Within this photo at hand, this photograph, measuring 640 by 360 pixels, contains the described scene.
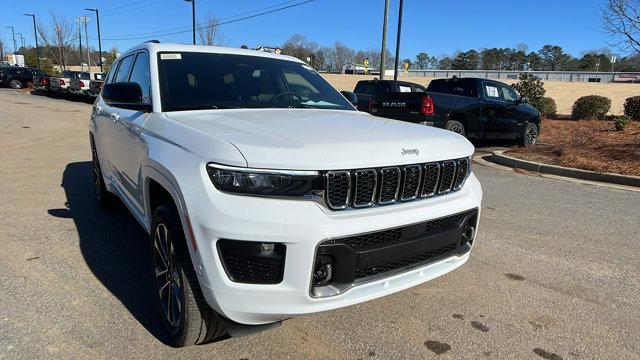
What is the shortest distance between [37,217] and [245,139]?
394 cm

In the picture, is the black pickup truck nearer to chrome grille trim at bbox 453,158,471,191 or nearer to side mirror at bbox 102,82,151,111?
chrome grille trim at bbox 453,158,471,191

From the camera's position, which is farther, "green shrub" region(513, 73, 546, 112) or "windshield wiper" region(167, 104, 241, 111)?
"green shrub" region(513, 73, 546, 112)

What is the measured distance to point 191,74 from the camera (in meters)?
3.62

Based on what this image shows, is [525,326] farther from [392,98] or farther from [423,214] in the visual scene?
[392,98]

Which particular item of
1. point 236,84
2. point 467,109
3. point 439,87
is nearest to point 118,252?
point 236,84

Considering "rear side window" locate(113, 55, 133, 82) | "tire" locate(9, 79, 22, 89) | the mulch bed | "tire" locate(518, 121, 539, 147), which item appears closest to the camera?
"rear side window" locate(113, 55, 133, 82)

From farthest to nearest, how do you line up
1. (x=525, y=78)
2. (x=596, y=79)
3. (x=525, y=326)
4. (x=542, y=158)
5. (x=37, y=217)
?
(x=596, y=79) < (x=525, y=78) < (x=542, y=158) < (x=37, y=217) < (x=525, y=326)

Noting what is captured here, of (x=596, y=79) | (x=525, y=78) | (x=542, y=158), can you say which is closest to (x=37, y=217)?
(x=542, y=158)

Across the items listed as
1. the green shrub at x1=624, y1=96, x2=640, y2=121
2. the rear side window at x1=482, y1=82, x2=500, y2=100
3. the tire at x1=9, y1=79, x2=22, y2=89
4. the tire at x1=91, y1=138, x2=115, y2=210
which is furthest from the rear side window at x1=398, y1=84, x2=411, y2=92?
the tire at x1=9, y1=79, x2=22, y2=89

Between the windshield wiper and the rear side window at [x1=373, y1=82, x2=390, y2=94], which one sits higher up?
the rear side window at [x1=373, y1=82, x2=390, y2=94]

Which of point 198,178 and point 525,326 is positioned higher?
point 198,178

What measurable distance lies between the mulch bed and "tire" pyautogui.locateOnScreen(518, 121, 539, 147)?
24cm

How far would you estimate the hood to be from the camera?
233cm

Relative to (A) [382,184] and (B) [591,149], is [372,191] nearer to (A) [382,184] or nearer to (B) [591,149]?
(A) [382,184]
